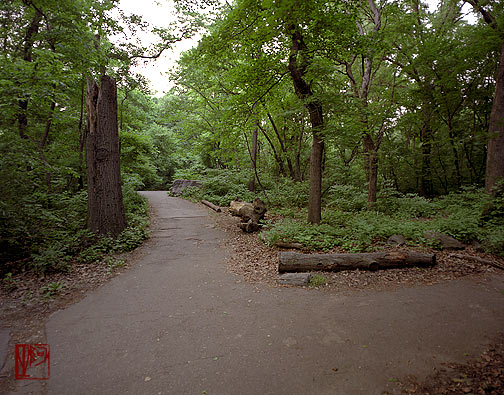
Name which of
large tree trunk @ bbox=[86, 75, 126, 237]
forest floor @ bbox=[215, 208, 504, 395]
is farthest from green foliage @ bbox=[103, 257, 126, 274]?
forest floor @ bbox=[215, 208, 504, 395]

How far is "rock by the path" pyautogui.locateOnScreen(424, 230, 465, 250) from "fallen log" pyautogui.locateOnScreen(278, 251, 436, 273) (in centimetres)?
126

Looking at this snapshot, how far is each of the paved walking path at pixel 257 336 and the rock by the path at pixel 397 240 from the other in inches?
67.8

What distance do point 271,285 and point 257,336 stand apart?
165cm

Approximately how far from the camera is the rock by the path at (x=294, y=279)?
4.88 meters

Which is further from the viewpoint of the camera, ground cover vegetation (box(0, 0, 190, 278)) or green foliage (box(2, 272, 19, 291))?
ground cover vegetation (box(0, 0, 190, 278))

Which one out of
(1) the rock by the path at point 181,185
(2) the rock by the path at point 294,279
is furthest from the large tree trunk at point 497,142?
(1) the rock by the path at point 181,185

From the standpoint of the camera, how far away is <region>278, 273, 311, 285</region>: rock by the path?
16.0ft

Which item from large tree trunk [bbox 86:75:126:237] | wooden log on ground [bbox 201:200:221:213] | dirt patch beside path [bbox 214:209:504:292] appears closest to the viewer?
dirt patch beside path [bbox 214:209:504:292]

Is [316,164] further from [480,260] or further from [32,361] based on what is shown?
[32,361]

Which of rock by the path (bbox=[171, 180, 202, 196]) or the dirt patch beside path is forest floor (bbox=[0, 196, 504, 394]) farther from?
rock by the path (bbox=[171, 180, 202, 196])

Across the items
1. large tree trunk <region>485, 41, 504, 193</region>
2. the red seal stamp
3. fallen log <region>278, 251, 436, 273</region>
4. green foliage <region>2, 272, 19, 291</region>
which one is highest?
large tree trunk <region>485, 41, 504, 193</region>

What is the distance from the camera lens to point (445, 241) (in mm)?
6242

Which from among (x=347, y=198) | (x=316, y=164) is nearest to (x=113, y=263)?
(x=316, y=164)

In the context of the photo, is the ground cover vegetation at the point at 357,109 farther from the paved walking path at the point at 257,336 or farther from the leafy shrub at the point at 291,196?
the paved walking path at the point at 257,336
